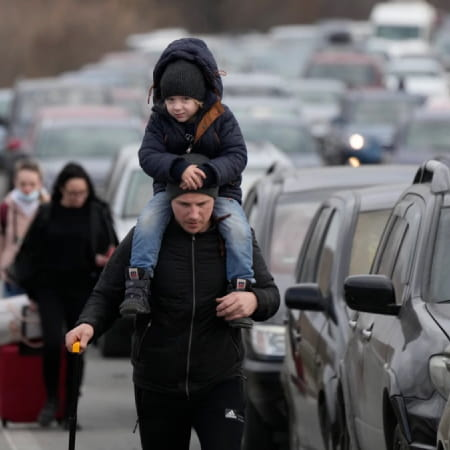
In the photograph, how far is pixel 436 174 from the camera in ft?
27.2

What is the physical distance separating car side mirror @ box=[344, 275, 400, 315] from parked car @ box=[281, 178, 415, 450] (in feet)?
3.43

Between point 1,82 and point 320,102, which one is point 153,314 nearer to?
point 320,102

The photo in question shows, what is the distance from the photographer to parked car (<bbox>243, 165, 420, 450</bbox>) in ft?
35.6

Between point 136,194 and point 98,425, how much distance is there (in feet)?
18.6

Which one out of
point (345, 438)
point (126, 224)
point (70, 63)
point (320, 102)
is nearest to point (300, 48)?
point (70, 63)

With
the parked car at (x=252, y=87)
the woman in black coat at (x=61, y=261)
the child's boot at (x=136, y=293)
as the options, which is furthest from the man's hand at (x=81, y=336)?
the parked car at (x=252, y=87)

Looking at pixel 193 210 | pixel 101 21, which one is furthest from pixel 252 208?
pixel 101 21

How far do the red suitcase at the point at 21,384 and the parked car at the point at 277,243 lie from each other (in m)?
1.59

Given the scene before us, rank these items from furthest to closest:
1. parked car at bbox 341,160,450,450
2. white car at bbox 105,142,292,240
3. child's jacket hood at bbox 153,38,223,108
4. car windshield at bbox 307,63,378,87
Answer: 1. car windshield at bbox 307,63,378,87
2. white car at bbox 105,142,292,240
3. child's jacket hood at bbox 153,38,223,108
4. parked car at bbox 341,160,450,450

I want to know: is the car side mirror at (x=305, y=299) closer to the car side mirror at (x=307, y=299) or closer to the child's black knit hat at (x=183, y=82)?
the car side mirror at (x=307, y=299)

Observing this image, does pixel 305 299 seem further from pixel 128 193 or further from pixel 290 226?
pixel 128 193

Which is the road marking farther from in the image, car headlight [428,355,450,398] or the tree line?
the tree line

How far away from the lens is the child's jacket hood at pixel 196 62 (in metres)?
7.25

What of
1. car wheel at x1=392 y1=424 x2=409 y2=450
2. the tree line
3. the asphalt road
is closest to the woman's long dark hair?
the asphalt road
